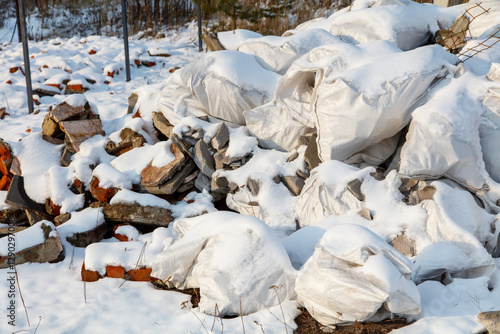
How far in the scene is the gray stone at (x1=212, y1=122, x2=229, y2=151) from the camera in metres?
3.32

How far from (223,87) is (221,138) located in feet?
1.39

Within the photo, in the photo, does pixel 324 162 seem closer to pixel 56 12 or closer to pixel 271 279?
pixel 271 279

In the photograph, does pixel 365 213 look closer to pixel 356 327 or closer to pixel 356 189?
pixel 356 189

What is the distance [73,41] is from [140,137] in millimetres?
6138

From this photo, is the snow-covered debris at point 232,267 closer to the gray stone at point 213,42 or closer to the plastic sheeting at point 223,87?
the plastic sheeting at point 223,87

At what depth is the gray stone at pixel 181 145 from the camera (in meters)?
3.37

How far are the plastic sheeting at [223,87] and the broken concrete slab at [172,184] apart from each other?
506 millimetres

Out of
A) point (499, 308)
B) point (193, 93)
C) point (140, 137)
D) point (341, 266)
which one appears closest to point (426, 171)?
point (499, 308)

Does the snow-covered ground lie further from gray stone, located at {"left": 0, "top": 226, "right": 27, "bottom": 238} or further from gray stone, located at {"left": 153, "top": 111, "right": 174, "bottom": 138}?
gray stone, located at {"left": 0, "top": 226, "right": 27, "bottom": 238}

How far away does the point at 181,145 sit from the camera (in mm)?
3375

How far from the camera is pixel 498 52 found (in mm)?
3215

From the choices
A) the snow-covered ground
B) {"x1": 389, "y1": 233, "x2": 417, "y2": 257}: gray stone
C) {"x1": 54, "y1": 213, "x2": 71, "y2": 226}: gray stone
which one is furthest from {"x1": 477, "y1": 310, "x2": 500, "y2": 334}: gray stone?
{"x1": 54, "y1": 213, "x2": 71, "y2": 226}: gray stone

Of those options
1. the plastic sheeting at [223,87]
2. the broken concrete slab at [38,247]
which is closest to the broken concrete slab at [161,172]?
the plastic sheeting at [223,87]

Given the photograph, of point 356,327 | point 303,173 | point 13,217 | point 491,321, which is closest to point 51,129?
point 13,217
